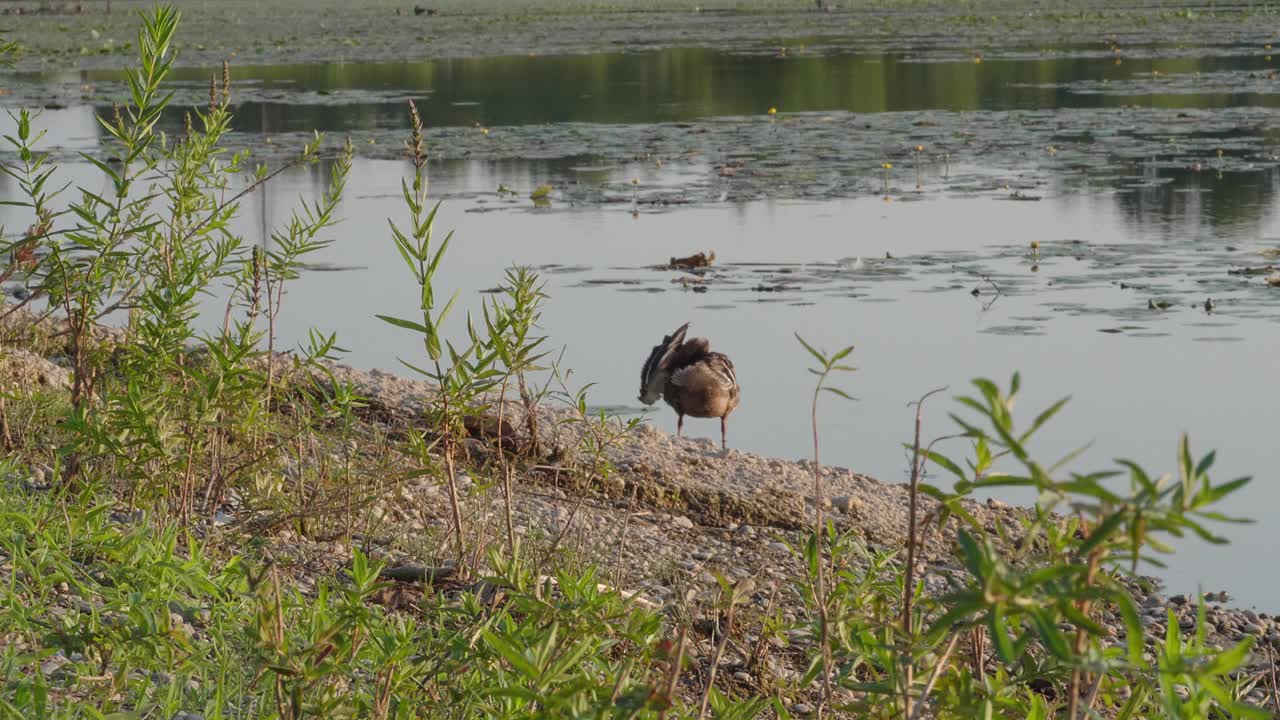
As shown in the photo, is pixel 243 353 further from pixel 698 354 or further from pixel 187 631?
pixel 698 354

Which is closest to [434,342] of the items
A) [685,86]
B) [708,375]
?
[708,375]

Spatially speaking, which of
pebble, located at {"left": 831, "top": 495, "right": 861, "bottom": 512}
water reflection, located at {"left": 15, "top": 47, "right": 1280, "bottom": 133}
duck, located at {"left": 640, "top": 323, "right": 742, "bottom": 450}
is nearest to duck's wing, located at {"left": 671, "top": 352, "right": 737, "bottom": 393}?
duck, located at {"left": 640, "top": 323, "right": 742, "bottom": 450}

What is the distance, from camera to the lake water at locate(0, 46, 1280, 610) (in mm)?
7137

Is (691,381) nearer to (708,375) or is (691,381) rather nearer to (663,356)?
(708,375)

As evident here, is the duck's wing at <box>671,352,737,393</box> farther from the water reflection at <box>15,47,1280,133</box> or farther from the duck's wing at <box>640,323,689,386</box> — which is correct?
the water reflection at <box>15,47,1280,133</box>

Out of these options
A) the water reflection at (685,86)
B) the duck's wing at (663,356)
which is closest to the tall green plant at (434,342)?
the duck's wing at (663,356)

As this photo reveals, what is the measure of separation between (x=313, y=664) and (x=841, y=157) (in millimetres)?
13341

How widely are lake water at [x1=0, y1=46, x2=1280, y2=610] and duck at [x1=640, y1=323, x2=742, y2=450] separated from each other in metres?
0.25

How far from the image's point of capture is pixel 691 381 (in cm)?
641

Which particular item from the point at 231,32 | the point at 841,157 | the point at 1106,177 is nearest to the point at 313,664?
the point at 1106,177

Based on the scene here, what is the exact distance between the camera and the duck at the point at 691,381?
6391 mm

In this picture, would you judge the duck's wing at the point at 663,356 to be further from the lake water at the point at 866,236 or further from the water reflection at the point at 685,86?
the water reflection at the point at 685,86

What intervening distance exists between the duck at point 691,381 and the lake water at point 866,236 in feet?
0.83

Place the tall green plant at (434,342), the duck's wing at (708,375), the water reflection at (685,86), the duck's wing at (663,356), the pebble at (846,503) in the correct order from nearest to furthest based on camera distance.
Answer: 1. the tall green plant at (434,342)
2. the pebble at (846,503)
3. the duck's wing at (708,375)
4. the duck's wing at (663,356)
5. the water reflection at (685,86)
